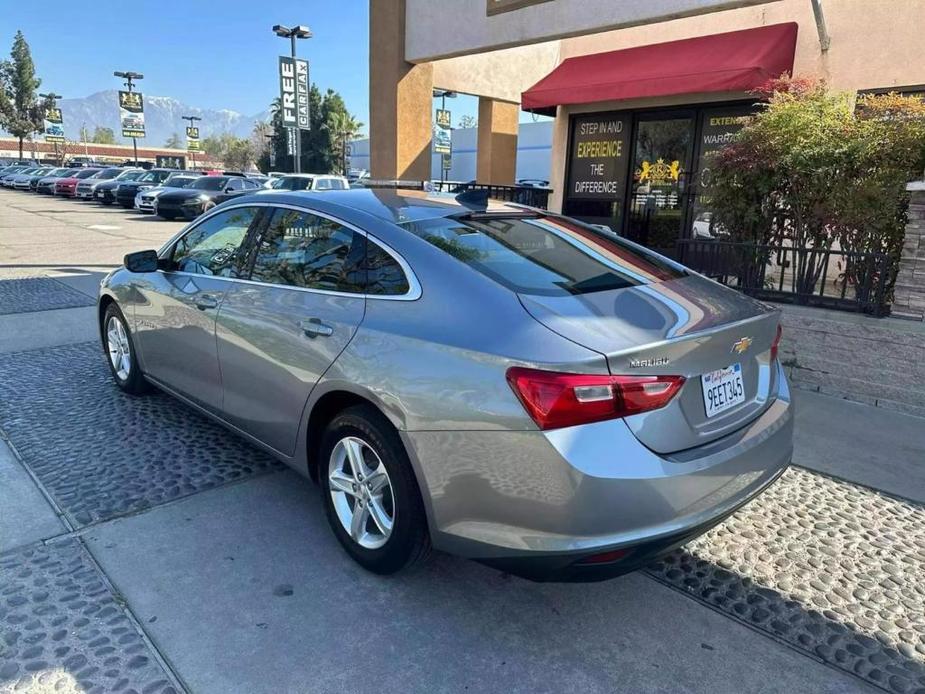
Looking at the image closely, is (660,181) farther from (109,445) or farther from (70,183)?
(70,183)

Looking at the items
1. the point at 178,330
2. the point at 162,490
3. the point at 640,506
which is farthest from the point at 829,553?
the point at 178,330

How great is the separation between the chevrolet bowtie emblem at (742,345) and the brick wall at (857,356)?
3.07m

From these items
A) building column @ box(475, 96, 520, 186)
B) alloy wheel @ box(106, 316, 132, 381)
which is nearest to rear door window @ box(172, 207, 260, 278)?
alloy wheel @ box(106, 316, 132, 381)

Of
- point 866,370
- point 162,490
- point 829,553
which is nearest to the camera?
point 829,553

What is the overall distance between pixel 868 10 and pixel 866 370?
565 centimetres

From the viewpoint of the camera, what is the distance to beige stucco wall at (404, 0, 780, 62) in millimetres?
7934

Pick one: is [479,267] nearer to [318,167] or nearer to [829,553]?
[829,553]

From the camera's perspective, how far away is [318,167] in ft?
178

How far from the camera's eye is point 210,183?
71.5 ft

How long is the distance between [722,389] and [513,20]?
27.8 ft

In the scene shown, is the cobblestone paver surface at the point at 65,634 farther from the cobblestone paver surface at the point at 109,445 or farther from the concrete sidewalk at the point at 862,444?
the concrete sidewalk at the point at 862,444

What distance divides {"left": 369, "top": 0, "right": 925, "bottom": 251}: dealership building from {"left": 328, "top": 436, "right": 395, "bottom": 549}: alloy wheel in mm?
4760

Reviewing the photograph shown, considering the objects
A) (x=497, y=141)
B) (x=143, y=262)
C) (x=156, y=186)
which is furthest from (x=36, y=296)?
(x=156, y=186)

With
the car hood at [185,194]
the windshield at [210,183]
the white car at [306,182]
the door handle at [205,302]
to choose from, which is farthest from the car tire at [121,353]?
the windshield at [210,183]
